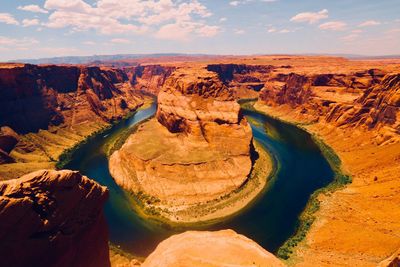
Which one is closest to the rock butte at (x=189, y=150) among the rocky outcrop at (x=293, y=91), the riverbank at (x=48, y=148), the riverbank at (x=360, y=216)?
the riverbank at (x=360, y=216)

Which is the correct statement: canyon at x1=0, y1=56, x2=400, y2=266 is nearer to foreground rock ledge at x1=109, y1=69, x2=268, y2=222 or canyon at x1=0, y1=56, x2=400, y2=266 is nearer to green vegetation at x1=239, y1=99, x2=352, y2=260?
foreground rock ledge at x1=109, y1=69, x2=268, y2=222

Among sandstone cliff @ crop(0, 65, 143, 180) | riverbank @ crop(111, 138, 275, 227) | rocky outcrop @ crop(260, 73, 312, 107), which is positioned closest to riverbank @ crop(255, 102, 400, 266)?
riverbank @ crop(111, 138, 275, 227)

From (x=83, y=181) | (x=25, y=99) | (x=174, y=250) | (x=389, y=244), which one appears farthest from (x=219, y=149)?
(x=25, y=99)

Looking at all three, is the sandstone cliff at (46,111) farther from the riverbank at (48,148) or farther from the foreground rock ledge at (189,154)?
the foreground rock ledge at (189,154)

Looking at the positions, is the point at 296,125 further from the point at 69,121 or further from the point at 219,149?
the point at 69,121

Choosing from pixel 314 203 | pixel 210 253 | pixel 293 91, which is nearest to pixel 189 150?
pixel 314 203
